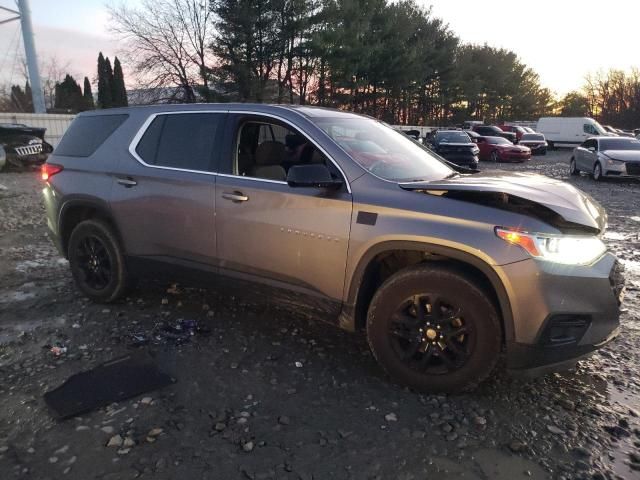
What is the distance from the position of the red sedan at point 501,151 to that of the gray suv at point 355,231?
21.8m

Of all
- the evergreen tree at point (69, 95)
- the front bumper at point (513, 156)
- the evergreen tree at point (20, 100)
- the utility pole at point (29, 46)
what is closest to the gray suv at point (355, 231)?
the utility pole at point (29, 46)

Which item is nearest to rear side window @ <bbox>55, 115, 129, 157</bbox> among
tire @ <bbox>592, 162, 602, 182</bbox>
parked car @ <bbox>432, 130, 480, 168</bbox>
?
tire @ <bbox>592, 162, 602, 182</bbox>

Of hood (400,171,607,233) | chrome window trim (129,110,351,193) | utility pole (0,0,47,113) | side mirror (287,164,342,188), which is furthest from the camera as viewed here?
utility pole (0,0,47,113)

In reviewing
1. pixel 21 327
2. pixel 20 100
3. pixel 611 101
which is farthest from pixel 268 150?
pixel 611 101

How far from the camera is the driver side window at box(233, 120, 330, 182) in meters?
3.66

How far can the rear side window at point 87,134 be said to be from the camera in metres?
4.38

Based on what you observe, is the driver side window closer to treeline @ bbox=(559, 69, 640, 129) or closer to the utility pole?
the utility pole

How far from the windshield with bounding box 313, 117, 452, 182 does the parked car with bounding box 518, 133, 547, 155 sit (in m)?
29.7

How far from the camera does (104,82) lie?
3950 centimetres

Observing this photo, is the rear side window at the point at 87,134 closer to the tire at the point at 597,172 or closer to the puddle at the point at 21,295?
the puddle at the point at 21,295

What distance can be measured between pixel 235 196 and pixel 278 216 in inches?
16.4

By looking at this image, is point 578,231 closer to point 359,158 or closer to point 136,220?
point 359,158

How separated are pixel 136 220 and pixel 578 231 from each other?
3325 millimetres

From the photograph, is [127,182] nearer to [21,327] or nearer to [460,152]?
[21,327]
